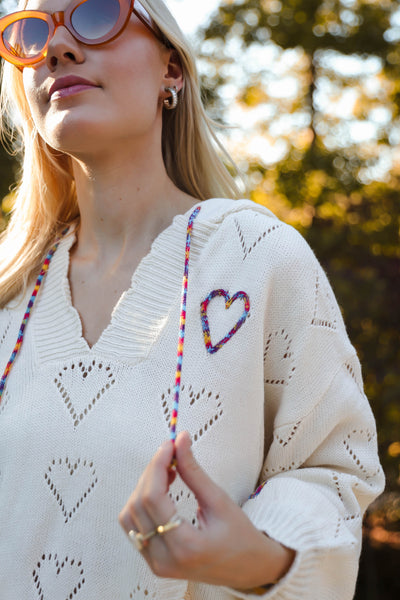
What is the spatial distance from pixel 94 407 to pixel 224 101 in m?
7.28

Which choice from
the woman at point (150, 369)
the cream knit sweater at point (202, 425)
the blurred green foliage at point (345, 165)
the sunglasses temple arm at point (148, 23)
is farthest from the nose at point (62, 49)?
the blurred green foliage at point (345, 165)

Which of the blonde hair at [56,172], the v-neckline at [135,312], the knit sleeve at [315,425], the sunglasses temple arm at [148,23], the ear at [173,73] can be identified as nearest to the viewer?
the knit sleeve at [315,425]

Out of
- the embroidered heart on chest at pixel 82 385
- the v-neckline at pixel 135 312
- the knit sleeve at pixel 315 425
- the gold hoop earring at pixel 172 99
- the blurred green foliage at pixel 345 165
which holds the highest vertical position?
the gold hoop earring at pixel 172 99

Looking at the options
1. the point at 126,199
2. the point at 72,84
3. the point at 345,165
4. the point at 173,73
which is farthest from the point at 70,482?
the point at 345,165

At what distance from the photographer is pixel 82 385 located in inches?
69.6

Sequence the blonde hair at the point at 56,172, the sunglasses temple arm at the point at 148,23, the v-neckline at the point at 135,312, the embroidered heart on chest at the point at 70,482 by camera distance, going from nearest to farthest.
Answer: the embroidered heart on chest at the point at 70,482 < the v-neckline at the point at 135,312 < the sunglasses temple arm at the point at 148,23 < the blonde hair at the point at 56,172

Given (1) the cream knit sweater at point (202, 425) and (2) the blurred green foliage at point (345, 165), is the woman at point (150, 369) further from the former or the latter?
(2) the blurred green foliage at point (345, 165)

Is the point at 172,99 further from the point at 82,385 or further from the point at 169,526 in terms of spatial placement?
the point at 169,526

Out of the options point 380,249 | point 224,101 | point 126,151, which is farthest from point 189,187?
point 224,101

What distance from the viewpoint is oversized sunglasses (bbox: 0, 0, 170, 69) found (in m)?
1.84

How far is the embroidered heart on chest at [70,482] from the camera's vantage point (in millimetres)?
1666

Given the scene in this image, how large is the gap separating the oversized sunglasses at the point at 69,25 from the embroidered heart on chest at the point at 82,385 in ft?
2.85

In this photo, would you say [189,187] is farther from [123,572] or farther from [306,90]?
[306,90]

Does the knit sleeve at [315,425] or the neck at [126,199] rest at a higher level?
the neck at [126,199]
